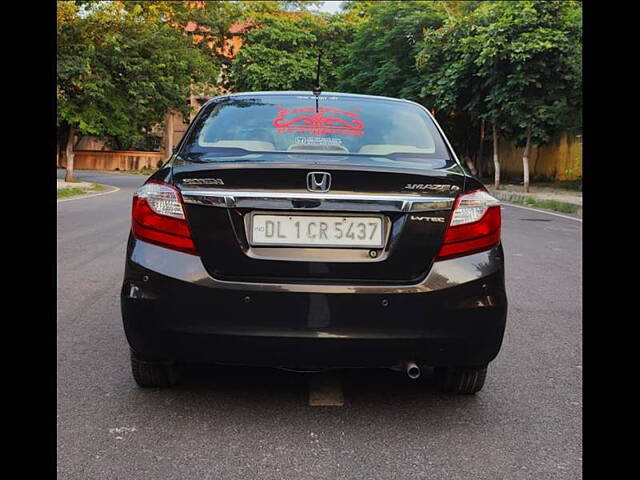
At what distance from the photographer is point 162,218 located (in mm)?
3086

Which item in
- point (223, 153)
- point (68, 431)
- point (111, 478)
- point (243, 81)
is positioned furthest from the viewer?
point (243, 81)

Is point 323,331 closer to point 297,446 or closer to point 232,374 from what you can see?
point 297,446

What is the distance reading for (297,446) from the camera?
295 cm

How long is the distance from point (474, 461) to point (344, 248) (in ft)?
3.18

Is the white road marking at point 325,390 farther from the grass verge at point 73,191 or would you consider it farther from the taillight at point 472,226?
the grass verge at point 73,191

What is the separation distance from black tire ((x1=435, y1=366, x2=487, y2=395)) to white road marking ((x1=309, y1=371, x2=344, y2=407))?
52cm

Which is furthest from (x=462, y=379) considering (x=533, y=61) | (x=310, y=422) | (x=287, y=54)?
(x=287, y=54)

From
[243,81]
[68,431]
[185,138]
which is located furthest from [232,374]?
[243,81]

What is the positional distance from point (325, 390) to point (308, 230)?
1063mm

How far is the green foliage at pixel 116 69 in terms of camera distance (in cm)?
2414

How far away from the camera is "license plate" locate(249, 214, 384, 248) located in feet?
9.71

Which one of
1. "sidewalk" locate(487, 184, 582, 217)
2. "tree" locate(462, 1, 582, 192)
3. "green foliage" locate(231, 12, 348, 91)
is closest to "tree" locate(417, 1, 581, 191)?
"tree" locate(462, 1, 582, 192)

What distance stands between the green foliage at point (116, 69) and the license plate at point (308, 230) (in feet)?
72.3
